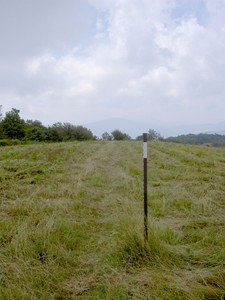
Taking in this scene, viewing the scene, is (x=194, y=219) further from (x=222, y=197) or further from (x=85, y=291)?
(x=85, y=291)

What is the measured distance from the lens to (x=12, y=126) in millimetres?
48688

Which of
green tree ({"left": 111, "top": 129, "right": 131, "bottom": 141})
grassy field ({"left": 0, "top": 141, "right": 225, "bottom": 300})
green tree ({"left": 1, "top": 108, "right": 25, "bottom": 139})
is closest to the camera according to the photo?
grassy field ({"left": 0, "top": 141, "right": 225, "bottom": 300})

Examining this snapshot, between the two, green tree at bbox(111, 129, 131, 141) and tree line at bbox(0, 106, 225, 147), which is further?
green tree at bbox(111, 129, 131, 141)

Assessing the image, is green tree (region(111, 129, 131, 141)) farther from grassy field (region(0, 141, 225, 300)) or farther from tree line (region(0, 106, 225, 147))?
grassy field (region(0, 141, 225, 300))

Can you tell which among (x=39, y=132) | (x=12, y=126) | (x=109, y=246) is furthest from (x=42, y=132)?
(x=109, y=246)

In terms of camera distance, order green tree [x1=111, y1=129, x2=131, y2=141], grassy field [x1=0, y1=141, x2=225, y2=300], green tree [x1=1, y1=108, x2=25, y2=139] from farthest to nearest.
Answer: green tree [x1=111, y1=129, x2=131, y2=141]
green tree [x1=1, y1=108, x2=25, y2=139]
grassy field [x1=0, y1=141, x2=225, y2=300]

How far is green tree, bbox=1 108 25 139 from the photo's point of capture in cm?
4866

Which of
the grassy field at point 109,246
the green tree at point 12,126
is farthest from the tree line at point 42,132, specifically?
the grassy field at point 109,246

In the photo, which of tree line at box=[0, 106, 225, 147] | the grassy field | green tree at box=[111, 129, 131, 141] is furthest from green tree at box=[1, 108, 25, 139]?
the grassy field

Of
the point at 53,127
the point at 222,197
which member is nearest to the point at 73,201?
the point at 222,197

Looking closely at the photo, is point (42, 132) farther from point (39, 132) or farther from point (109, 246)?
point (109, 246)

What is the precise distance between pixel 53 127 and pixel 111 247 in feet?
177

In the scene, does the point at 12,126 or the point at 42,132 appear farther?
the point at 42,132

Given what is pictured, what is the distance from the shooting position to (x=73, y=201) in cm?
505
